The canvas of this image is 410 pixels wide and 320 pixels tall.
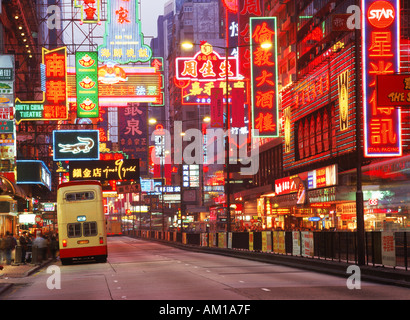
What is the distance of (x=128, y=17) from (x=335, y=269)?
137 feet

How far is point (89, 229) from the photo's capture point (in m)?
37.8

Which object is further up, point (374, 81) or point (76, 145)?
point (374, 81)

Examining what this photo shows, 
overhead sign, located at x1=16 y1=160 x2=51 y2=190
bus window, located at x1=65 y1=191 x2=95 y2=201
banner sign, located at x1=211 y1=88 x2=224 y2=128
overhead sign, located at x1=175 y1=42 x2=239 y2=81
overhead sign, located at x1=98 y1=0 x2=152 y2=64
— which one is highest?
overhead sign, located at x1=98 y1=0 x2=152 y2=64

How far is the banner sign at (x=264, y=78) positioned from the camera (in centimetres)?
5944

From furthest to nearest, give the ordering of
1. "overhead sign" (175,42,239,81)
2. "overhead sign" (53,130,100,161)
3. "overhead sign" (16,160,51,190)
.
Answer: "overhead sign" (175,42,239,81), "overhead sign" (53,130,100,161), "overhead sign" (16,160,51,190)

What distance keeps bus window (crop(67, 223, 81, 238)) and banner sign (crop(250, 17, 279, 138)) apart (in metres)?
25.3

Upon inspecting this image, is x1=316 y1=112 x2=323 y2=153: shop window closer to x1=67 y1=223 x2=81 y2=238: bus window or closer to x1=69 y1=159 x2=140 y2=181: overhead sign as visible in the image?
x1=69 y1=159 x2=140 y2=181: overhead sign

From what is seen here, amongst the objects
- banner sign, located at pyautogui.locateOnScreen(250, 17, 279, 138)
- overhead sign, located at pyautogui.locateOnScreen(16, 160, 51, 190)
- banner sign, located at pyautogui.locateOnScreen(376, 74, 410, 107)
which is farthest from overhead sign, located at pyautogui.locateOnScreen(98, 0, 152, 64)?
banner sign, located at pyautogui.locateOnScreen(376, 74, 410, 107)

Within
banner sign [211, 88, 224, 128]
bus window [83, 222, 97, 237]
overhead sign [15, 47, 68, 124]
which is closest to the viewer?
bus window [83, 222, 97, 237]

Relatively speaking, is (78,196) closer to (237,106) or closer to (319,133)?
(319,133)

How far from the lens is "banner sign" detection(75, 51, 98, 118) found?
53.4 metres

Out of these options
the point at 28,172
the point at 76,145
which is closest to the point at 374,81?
the point at 76,145

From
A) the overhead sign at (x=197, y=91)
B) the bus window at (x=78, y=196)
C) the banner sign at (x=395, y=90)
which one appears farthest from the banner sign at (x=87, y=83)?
the banner sign at (x=395, y=90)

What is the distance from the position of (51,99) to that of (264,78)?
18.0m
